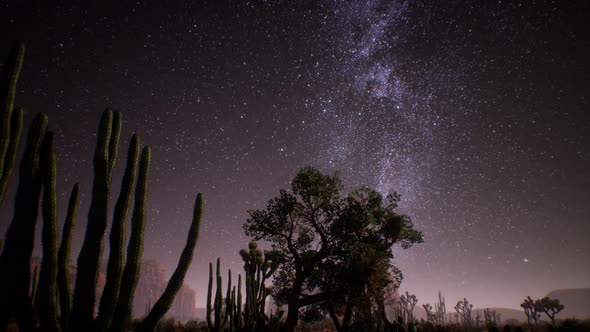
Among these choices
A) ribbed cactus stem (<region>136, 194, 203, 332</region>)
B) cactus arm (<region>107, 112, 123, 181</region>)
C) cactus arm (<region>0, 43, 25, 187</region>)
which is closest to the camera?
cactus arm (<region>0, 43, 25, 187</region>)

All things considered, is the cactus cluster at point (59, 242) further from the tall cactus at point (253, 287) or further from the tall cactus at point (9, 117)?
the tall cactus at point (253, 287)

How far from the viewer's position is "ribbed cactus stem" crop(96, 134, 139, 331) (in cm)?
415

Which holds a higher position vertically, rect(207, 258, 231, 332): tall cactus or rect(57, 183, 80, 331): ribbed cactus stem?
rect(57, 183, 80, 331): ribbed cactus stem

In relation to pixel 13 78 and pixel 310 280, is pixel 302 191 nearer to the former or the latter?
pixel 310 280

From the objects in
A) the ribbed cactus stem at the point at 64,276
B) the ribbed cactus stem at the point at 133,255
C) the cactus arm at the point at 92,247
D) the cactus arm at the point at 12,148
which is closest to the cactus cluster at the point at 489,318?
the ribbed cactus stem at the point at 133,255

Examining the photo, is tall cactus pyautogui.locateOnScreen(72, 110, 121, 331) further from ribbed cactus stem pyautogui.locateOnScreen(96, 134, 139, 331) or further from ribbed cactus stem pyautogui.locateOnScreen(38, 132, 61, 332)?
ribbed cactus stem pyautogui.locateOnScreen(38, 132, 61, 332)

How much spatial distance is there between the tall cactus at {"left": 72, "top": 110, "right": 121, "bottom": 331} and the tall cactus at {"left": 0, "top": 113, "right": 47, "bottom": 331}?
31.3 inches

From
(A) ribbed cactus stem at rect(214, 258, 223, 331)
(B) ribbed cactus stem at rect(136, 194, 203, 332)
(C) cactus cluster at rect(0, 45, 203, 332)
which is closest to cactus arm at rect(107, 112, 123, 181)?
(C) cactus cluster at rect(0, 45, 203, 332)

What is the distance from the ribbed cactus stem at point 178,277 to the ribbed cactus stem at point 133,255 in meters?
0.44

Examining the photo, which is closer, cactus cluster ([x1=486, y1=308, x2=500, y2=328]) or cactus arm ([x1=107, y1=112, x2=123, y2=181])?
cactus arm ([x1=107, y1=112, x2=123, y2=181])

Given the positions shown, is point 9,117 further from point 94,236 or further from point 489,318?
point 489,318

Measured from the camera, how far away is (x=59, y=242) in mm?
4418

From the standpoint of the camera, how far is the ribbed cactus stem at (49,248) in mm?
3904

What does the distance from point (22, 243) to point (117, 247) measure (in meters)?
1.26
